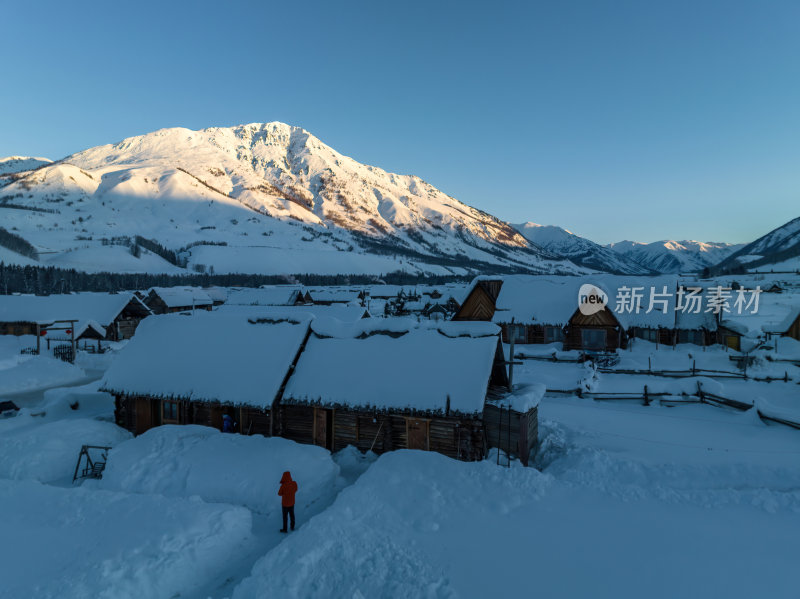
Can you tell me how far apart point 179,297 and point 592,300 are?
56.9 meters

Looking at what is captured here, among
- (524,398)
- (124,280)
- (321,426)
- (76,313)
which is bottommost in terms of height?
(321,426)

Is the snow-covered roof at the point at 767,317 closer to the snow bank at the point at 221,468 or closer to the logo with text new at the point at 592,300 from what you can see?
the logo with text new at the point at 592,300

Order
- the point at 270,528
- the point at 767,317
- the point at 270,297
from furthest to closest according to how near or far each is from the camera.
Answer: the point at 270,297, the point at 767,317, the point at 270,528

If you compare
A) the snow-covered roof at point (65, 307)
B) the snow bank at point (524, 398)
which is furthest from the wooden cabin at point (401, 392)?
the snow-covered roof at point (65, 307)

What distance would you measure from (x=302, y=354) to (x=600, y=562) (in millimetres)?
12207

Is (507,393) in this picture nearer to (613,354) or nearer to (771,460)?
(771,460)

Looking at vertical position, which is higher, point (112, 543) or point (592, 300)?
point (592, 300)

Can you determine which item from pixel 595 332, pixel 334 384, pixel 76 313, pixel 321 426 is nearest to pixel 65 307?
pixel 76 313

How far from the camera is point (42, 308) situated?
42844 millimetres

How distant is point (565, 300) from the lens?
37.9 metres

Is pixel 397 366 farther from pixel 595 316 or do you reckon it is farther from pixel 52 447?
pixel 595 316

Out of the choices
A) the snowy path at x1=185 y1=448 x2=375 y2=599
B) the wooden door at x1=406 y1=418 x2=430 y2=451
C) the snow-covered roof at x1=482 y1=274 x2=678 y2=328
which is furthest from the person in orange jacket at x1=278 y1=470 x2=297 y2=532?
the snow-covered roof at x1=482 y1=274 x2=678 y2=328

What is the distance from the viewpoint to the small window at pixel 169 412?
17.2m

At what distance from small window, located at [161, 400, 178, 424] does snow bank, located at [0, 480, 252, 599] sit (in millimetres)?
5071
